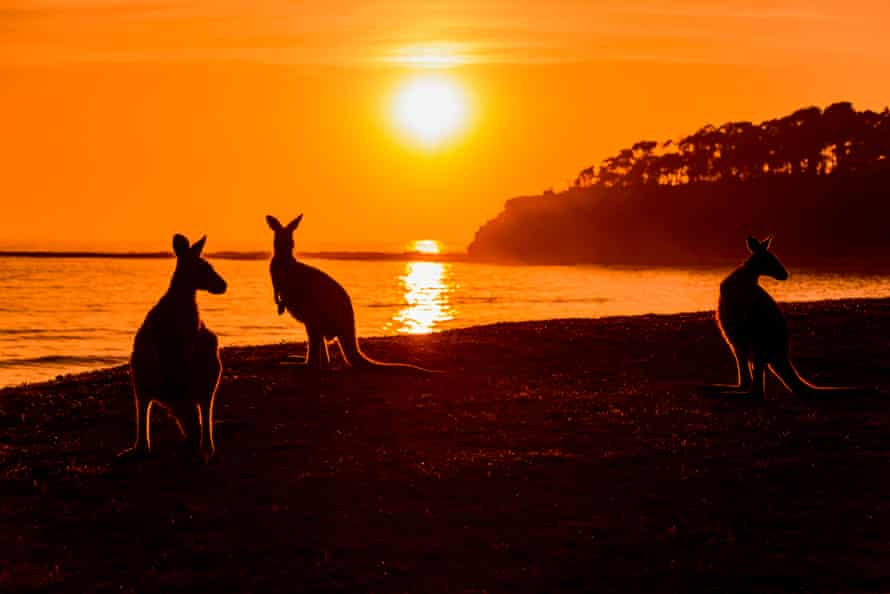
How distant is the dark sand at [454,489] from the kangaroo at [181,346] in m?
0.84

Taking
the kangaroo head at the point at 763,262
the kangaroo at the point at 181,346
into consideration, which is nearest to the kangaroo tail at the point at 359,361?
the kangaroo head at the point at 763,262

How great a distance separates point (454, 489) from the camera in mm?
10789

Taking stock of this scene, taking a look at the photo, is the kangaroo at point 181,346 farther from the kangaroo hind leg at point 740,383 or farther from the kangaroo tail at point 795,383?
the kangaroo tail at point 795,383

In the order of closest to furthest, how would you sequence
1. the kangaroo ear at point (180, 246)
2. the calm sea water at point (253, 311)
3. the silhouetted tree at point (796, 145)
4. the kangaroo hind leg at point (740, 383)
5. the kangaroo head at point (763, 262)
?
the kangaroo ear at point (180, 246) < the kangaroo hind leg at point (740, 383) < the kangaroo head at point (763, 262) < the calm sea water at point (253, 311) < the silhouetted tree at point (796, 145)

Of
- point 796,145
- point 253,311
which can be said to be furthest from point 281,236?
point 796,145

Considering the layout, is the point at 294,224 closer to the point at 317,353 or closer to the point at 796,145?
the point at 317,353

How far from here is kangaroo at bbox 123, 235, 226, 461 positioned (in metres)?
11.5

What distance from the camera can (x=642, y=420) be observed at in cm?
1441

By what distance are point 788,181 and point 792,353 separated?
17726 cm

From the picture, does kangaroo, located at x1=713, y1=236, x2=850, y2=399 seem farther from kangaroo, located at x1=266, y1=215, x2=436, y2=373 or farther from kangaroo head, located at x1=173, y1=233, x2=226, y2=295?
kangaroo head, located at x1=173, y1=233, x2=226, y2=295

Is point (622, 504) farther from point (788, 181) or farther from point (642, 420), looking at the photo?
point (788, 181)

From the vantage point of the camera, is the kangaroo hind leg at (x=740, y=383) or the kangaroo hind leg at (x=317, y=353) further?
the kangaroo hind leg at (x=317, y=353)

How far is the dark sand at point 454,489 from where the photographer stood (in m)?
8.52

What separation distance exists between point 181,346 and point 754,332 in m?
8.71
